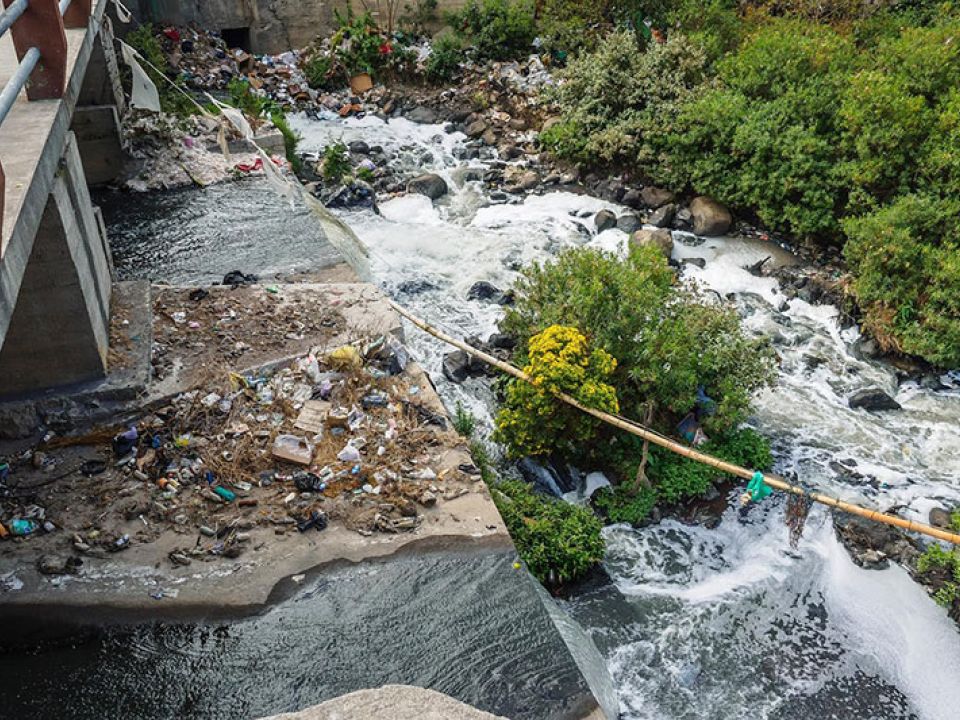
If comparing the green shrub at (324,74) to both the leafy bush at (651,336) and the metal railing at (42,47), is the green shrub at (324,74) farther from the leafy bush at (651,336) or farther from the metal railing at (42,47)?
the metal railing at (42,47)

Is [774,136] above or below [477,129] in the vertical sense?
above

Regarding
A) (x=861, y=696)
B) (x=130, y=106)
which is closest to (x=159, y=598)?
(x=861, y=696)

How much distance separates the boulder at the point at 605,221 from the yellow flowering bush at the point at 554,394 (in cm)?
433

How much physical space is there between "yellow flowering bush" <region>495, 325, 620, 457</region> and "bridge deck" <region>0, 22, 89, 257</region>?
11.3 feet

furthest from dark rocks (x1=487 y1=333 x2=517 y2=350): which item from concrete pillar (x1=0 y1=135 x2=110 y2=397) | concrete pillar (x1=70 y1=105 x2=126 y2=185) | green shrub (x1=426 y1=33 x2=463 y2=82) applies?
green shrub (x1=426 y1=33 x2=463 y2=82)

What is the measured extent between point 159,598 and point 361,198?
741cm

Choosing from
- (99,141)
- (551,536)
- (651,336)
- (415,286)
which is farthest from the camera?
(415,286)

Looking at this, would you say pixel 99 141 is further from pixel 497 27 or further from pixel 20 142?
pixel 497 27

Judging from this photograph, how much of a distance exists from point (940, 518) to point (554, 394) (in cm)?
326

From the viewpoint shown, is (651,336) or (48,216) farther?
(651,336)

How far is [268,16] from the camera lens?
14.7 metres

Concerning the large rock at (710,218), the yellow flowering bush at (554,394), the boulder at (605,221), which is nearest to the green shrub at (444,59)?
the boulder at (605,221)

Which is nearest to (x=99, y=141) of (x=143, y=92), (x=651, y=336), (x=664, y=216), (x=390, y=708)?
(x=143, y=92)

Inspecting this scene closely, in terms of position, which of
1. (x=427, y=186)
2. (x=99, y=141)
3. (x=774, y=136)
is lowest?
(x=427, y=186)
